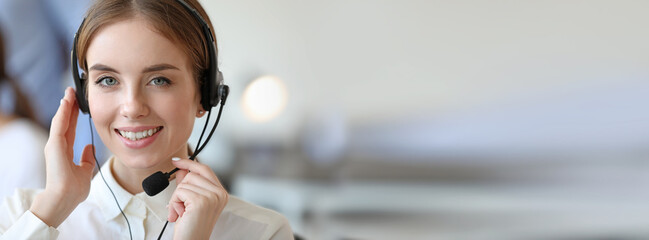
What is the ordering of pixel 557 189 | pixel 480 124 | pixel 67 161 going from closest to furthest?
pixel 67 161, pixel 557 189, pixel 480 124

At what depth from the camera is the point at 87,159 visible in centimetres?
123

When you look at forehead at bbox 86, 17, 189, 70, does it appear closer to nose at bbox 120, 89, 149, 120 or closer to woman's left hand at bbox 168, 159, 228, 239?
nose at bbox 120, 89, 149, 120

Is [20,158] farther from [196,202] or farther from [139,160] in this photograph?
[196,202]

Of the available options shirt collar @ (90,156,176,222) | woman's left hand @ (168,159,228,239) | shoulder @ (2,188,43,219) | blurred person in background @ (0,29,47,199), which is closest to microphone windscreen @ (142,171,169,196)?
woman's left hand @ (168,159,228,239)

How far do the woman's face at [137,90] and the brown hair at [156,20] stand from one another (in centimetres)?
1

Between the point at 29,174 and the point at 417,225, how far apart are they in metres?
1.40

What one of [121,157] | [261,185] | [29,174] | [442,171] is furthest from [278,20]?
[29,174]

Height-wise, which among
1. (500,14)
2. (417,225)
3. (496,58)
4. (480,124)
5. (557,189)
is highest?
(500,14)

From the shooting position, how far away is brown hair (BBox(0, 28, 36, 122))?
2203mm

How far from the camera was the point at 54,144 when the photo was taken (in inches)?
45.8

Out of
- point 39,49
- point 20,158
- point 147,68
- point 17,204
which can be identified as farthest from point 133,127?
point 39,49

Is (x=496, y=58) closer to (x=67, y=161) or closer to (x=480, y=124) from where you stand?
(x=480, y=124)

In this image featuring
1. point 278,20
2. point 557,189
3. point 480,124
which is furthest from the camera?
point 278,20

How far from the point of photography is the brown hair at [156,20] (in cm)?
114
